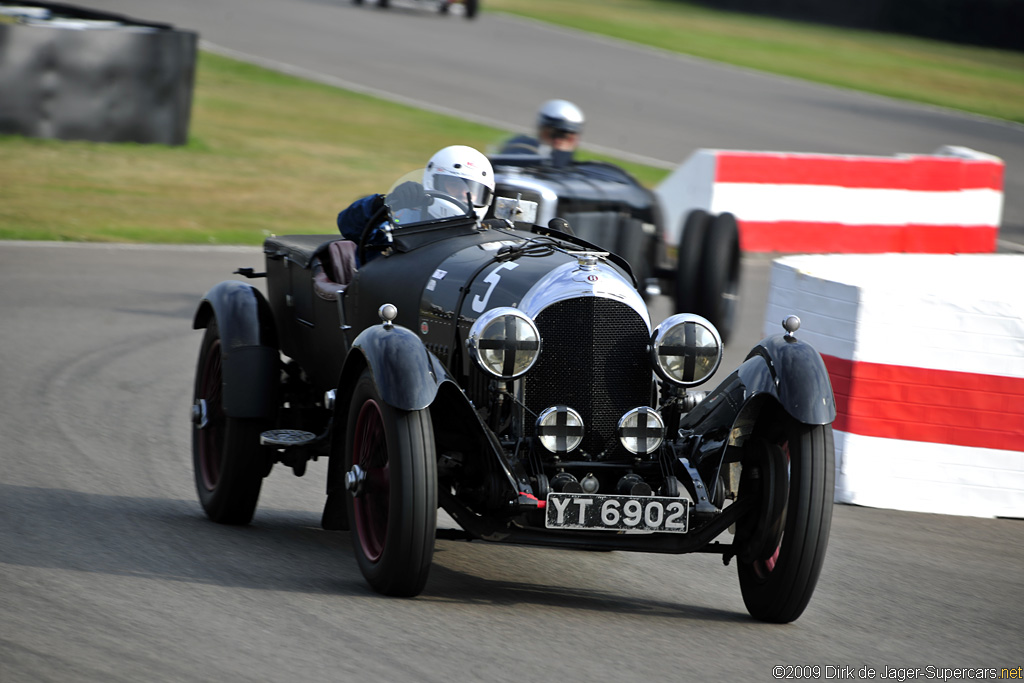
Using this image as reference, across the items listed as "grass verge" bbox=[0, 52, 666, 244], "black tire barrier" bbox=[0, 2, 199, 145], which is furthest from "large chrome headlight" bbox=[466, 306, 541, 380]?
"black tire barrier" bbox=[0, 2, 199, 145]

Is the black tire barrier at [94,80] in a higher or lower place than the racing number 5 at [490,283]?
higher

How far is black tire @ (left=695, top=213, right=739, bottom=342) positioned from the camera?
10555mm

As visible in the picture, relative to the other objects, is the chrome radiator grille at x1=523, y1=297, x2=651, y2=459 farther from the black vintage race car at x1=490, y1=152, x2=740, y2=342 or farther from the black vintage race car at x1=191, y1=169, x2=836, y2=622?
the black vintage race car at x1=490, y1=152, x2=740, y2=342

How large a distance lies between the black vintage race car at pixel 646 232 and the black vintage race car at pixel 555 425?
4.65 meters

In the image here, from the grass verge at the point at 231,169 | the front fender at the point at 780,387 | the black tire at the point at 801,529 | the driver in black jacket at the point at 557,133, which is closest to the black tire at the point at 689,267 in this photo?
the driver in black jacket at the point at 557,133

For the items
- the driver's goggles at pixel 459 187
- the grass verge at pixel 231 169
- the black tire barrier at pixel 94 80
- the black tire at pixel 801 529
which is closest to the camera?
the black tire at pixel 801 529

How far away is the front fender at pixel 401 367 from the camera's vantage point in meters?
4.75

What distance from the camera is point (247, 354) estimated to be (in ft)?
19.9

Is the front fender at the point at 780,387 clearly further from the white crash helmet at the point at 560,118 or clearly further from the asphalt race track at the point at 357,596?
the white crash helmet at the point at 560,118

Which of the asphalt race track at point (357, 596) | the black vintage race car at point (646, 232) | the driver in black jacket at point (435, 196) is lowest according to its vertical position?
the asphalt race track at point (357, 596)

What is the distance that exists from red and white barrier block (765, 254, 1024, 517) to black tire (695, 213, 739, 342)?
3.39 metres

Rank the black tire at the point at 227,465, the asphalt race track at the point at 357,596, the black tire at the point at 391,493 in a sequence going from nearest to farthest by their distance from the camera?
the asphalt race track at the point at 357,596, the black tire at the point at 391,493, the black tire at the point at 227,465

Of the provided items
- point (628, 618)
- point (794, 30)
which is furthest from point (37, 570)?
point (794, 30)

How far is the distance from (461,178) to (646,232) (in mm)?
4880
